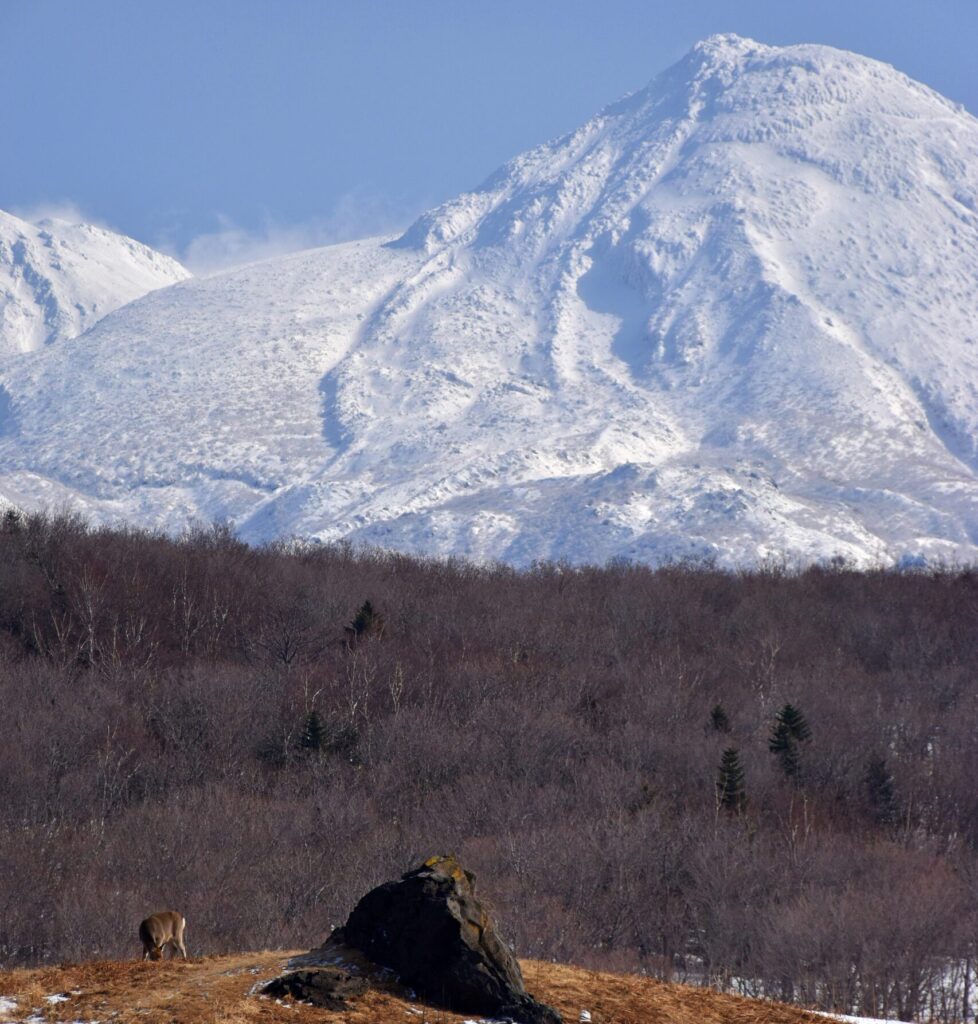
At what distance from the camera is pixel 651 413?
19438 cm

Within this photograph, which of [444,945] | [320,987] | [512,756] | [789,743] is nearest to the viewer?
[320,987]

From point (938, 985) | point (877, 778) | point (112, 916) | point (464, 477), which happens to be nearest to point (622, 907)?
point (938, 985)

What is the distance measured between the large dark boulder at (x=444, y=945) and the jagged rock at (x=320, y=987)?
421 millimetres

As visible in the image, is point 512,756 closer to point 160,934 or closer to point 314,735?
point 314,735

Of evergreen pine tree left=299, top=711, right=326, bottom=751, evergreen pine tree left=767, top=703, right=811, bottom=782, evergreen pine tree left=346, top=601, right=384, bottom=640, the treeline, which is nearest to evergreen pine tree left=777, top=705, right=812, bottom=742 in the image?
evergreen pine tree left=767, top=703, right=811, bottom=782

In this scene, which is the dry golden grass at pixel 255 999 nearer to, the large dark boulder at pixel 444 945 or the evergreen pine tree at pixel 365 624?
the large dark boulder at pixel 444 945

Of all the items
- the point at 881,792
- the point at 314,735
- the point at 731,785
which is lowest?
the point at 881,792

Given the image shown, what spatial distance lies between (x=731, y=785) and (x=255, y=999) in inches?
1610

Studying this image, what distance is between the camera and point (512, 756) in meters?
56.7

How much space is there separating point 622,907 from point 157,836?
50.1 ft

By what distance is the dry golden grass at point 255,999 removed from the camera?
9.59 meters

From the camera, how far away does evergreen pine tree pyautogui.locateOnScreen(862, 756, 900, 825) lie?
5259cm

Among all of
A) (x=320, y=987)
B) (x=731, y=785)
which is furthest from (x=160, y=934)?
(x=731, y=785)

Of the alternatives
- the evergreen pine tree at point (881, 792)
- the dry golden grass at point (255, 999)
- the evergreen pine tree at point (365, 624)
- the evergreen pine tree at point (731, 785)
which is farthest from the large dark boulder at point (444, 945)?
the evergreen pine tree at point (365, 624)
